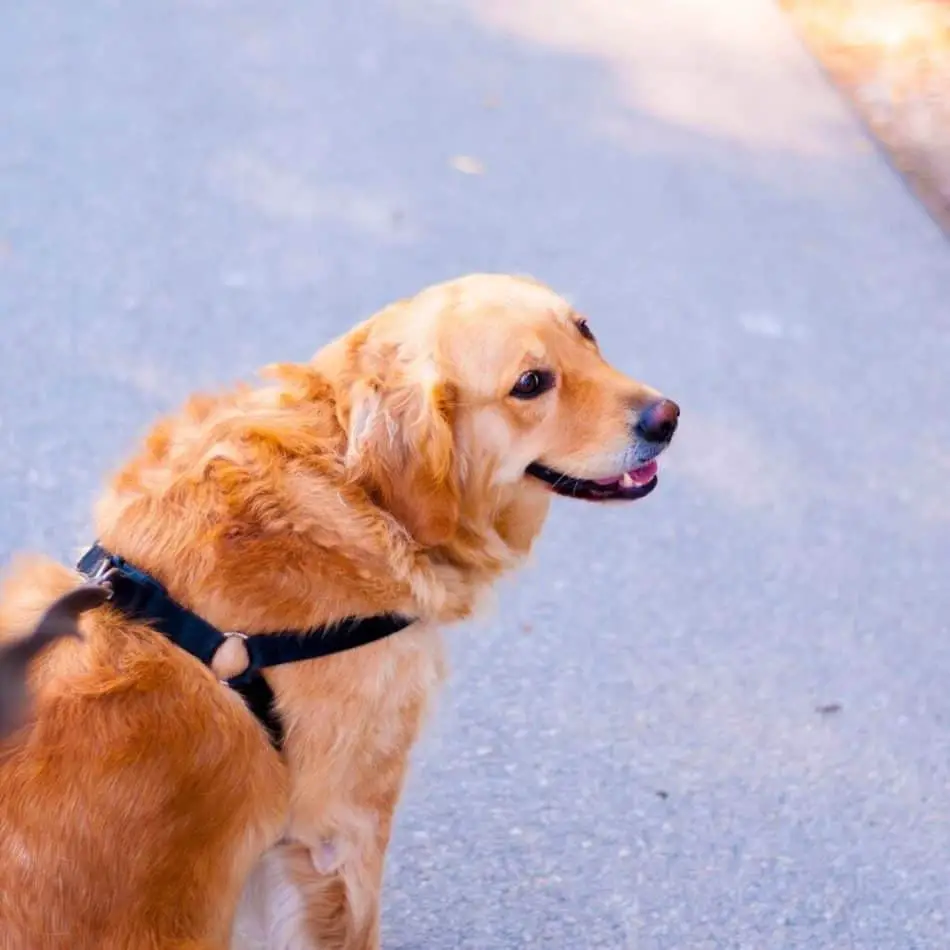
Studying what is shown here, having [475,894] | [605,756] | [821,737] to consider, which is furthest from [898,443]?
[475,894]

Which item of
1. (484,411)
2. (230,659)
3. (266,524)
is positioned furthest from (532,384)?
(230,659)

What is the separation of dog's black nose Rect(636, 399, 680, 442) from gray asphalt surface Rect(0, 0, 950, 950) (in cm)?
82

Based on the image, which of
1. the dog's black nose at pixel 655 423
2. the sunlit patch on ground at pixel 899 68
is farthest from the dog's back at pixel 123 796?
the sunlit patch on ground at pixel 899 68

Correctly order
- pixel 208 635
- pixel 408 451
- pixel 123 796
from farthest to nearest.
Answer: pixel 408 451 < pixel 208 635 < pixel 123 796

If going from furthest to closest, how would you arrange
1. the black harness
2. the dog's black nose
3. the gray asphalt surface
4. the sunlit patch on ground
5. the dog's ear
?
the sunlit patch on ground < the gray asphalt surface < the dog's black nose < the dog's ear < the black harness

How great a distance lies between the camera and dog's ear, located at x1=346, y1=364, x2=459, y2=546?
212 centimetres

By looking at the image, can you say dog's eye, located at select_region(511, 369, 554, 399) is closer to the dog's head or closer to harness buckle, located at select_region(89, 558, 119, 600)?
the dog's head

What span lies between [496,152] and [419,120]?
0.44m

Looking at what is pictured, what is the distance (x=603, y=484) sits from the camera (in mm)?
2332

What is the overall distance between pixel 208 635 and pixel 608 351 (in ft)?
8.91

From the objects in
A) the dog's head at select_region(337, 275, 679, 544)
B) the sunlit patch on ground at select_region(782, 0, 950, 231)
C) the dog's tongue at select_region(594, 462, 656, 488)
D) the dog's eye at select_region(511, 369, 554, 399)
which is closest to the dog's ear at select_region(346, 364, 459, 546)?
the dog's head at select_region(337, 275, 679, 544)

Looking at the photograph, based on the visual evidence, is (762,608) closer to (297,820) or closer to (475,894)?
(475,894)

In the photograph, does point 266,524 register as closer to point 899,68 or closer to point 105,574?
point 105,574

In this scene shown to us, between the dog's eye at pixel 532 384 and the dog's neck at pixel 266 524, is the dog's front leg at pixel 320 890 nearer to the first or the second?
the dog's neck at pixel 266 524
